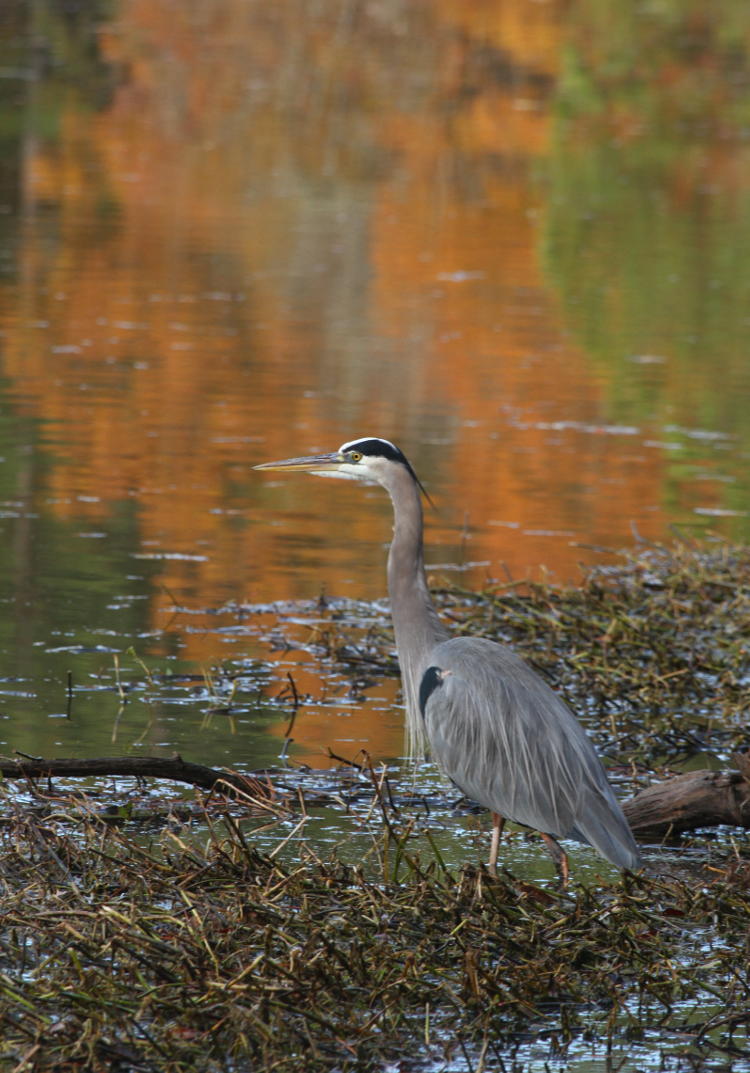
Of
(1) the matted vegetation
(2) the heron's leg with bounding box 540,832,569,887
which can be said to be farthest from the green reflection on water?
(1) the matted vegetation

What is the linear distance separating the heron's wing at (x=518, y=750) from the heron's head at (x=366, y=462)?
0.69 metres

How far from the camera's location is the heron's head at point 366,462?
6.50 metres

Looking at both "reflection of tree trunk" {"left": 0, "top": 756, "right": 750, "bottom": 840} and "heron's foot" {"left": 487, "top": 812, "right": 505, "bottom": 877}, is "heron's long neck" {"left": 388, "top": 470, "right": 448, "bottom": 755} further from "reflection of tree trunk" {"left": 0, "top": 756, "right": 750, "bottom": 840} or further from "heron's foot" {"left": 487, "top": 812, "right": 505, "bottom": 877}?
"heron's foot" {"left": 487, "top": 812, "right": 505, "bottom": 877}

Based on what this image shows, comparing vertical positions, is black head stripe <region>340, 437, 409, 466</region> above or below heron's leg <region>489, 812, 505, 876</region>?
above

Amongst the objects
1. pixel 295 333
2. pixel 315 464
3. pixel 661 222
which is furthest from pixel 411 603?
pixel 661 222

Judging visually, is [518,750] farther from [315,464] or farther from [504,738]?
[315,464]

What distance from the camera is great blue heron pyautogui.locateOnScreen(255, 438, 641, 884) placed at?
5727 millimetres

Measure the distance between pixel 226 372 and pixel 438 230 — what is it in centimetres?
803

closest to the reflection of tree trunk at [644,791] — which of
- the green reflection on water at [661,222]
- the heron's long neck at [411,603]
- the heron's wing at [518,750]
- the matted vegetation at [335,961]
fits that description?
the matted vegetation at [335,961]

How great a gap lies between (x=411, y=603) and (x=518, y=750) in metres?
0.74

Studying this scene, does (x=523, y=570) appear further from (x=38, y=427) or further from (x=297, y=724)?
(x=38, y=427)

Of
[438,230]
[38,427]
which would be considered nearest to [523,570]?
[38,427]

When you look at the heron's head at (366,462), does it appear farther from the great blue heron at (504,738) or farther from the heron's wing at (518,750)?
the heron's wing at (518,750)

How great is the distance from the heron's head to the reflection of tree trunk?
41.3 inches
